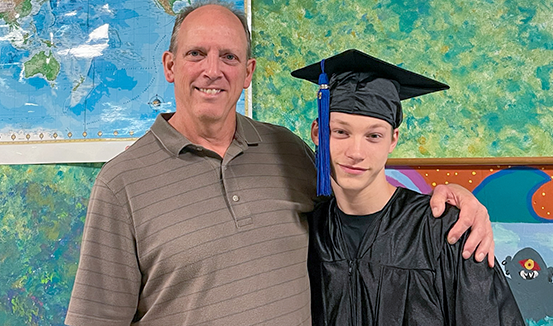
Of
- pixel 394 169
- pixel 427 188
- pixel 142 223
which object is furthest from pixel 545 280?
pixel 142 223

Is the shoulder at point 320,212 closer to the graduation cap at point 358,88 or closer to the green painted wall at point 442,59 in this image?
the graduation cap at point 358,88

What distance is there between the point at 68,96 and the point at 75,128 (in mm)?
140

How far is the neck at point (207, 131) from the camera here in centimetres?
149

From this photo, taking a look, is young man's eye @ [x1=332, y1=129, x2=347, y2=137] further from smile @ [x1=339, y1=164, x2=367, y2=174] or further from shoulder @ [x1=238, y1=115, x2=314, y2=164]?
shoulder @ [x1=238, y1=115, x2=314, y2=164]

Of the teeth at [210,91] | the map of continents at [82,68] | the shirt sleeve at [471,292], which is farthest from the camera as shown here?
the map of continents at [82,68]

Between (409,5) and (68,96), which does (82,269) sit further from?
(409,5)

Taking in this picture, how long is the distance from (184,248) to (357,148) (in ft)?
1.62

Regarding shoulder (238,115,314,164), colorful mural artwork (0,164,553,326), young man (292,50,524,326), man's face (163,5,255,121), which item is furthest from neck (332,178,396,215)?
colorful mural artwork (0,164,553,326)

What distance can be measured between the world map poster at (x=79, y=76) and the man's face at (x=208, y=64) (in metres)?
0.71

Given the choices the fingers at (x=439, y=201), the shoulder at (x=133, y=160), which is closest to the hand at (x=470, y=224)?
the fingers at (x=439, y=201)

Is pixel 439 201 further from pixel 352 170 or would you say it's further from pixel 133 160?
pixel 133 160

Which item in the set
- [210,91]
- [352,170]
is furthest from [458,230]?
[210,91]

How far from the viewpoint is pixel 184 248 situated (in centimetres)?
134

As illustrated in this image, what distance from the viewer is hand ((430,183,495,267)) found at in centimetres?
126
